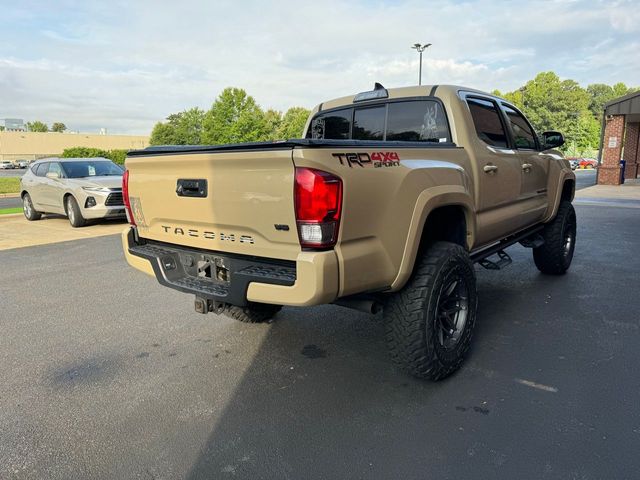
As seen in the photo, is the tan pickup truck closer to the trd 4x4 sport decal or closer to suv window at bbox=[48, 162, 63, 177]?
the trd 4x4 sport decal

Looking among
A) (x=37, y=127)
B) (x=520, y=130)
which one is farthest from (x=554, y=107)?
(x=37, y=127)

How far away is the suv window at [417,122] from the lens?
382 centimetres

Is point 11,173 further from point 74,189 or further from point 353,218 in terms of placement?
point 353,218

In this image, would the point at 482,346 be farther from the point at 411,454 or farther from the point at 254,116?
the point at 254,116

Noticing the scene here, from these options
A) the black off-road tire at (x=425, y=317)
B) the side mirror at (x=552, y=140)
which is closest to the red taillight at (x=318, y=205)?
the black off-road tire at (x=425, y=317)

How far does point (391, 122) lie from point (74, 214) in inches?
331

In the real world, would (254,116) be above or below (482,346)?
above

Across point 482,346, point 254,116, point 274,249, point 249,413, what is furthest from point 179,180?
point 254,116

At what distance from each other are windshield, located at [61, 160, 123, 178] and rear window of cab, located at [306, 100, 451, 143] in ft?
26.1

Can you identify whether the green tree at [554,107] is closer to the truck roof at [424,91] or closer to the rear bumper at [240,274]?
the truck roof at [424,91]

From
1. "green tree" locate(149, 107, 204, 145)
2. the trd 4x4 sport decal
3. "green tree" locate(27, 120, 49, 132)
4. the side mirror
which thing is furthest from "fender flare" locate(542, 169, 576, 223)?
"green tree" locate(27, 120, 49, 132)

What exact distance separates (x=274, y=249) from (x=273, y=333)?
64.4 inches

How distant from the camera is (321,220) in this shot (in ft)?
7.86

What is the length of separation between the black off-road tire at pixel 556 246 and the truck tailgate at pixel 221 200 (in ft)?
13.6
